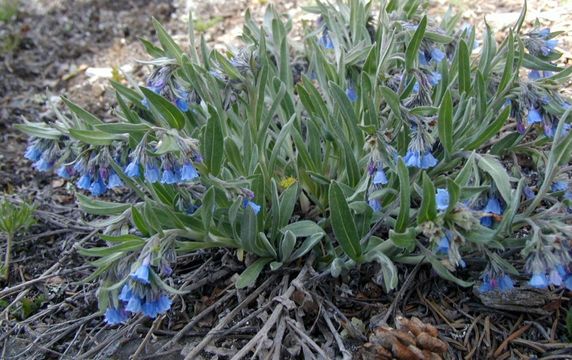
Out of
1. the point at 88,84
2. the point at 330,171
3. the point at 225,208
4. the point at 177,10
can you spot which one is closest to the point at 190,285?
the point at 225,208

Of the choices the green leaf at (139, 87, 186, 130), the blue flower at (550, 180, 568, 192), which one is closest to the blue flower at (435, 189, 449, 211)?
the blue flower at (550, 180, 568, 192)

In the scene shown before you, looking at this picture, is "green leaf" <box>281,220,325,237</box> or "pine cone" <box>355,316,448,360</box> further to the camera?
"green leaf" <box>281,220,325,237</box>

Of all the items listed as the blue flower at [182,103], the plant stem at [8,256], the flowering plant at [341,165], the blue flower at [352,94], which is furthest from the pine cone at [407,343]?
the plant stem at [8,256]

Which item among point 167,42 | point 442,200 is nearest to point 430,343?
point 442,200

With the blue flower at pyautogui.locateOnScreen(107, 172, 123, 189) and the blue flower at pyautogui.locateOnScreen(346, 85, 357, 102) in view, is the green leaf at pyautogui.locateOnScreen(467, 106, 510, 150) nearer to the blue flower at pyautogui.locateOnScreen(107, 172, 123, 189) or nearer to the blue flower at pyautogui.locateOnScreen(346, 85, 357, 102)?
the blue flower at pyautogui.locateOnScreen(346, 85, 357, 102)

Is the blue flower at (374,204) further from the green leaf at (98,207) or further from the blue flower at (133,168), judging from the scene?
the green leaf at (98,207)

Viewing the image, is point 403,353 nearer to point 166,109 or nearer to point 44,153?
point 166,109
